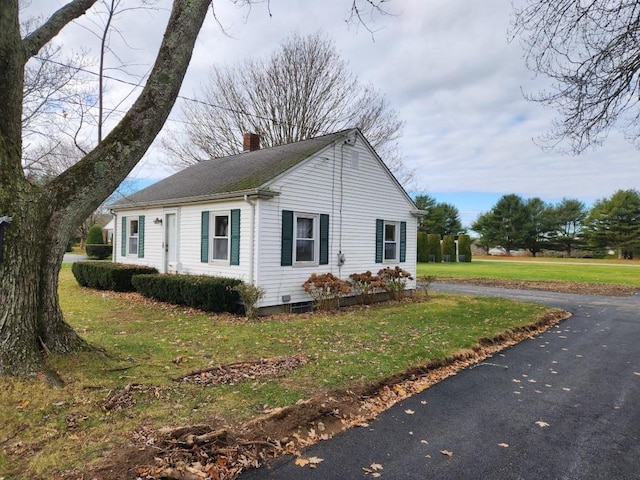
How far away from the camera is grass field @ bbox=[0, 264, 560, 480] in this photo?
3.26 metres

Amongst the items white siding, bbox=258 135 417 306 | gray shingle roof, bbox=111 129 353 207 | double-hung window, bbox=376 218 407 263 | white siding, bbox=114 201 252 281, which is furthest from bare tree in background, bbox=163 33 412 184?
double-hung window, bbox=376 218 407 263

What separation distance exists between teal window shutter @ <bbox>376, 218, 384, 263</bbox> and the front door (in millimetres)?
6199

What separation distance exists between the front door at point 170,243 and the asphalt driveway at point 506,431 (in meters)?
9.42

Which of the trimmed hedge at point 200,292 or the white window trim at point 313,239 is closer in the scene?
the trimmed hedge at point 200,292

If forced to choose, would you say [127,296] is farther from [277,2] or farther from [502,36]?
[502,36]

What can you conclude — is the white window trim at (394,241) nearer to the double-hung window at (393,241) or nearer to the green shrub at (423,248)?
the double-hung window at (393,241)

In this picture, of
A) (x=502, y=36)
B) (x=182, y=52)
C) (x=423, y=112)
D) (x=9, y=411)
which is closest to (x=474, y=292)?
(x=423, y=112)

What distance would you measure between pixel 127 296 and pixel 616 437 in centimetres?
1181

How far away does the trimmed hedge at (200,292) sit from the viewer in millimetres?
9562

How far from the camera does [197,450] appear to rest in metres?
3.08

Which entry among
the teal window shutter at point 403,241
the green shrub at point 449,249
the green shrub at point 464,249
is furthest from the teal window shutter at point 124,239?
the green shrub at point 464,249

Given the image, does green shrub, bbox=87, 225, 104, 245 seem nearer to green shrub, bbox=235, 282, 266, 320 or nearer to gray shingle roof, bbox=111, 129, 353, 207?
gray shingle roof, bbox=111, 129, 353, 207

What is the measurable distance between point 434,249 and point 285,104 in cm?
2073

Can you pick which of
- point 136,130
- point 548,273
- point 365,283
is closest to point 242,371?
point 136,130
